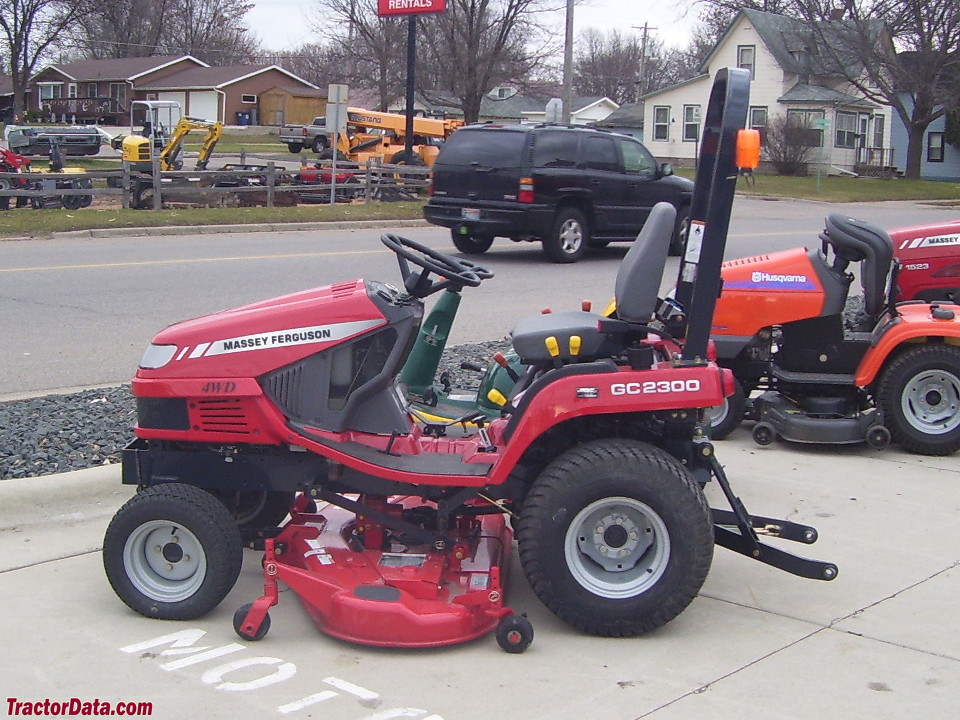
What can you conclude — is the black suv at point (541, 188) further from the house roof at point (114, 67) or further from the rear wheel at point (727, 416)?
the house roof at point (114, 67)

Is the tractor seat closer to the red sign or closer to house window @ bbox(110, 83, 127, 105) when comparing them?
the red sign

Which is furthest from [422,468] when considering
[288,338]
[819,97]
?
[819,97]

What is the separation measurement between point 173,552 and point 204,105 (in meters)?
76.8

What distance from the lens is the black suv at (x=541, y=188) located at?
1623 centimetres

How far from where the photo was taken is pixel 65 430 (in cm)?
650

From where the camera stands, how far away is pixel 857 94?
5600 centimetres

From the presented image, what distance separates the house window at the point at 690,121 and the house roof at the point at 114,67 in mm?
36945

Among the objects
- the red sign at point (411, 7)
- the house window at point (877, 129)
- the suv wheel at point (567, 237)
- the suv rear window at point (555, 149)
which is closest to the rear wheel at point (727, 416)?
the suv wheel at point (567, 237)

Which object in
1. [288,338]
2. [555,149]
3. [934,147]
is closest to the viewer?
[288,338]

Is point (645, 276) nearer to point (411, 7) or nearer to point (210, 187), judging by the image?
point (210, 187)

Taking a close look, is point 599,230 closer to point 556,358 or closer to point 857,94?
point 556,358

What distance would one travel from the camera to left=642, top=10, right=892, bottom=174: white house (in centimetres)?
5378

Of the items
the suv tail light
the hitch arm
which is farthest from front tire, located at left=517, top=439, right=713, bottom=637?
the suv tail light

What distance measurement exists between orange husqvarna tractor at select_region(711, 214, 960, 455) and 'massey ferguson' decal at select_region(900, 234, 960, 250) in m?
0.68
